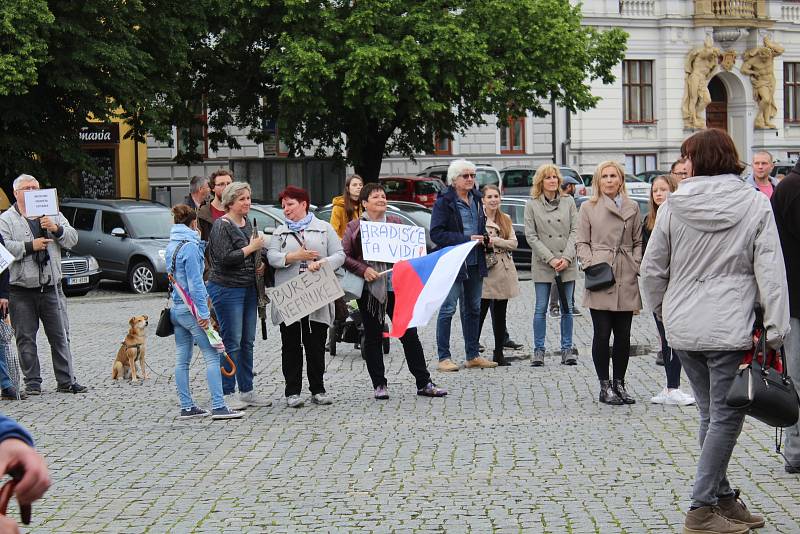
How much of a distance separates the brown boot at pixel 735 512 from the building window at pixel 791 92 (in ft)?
168

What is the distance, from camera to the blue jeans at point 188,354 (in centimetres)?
962

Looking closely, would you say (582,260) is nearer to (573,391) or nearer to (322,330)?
(573,391)

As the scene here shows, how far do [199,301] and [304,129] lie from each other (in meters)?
26.3

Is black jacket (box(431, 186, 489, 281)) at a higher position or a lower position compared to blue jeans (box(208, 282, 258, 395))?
higher

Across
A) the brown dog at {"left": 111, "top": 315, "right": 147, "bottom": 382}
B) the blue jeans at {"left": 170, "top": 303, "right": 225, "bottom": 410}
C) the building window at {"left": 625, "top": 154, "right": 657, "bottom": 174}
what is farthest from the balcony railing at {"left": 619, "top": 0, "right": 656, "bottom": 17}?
the blue jeans at {"left": 170, "top": 303, "right": 225, "bottom": 410}

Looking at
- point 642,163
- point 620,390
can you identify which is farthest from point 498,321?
point 642,163

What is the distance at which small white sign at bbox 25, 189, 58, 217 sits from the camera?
1103 cm

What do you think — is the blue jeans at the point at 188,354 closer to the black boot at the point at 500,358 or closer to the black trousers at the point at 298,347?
the black trousers at the point at 298,347

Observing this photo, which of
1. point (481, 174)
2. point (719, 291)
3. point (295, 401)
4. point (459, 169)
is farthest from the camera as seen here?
point (481, 174)

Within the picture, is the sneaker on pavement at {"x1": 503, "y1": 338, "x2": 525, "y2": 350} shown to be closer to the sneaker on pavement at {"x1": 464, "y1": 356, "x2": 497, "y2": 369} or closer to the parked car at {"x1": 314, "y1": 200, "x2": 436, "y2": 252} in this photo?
the sneaker on pavement at {"x1": 464, "y1": 356, "x2": 497, "y2": 369}

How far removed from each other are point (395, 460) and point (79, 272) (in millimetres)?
14984

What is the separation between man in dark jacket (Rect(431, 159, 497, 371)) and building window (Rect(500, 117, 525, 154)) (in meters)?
38.6

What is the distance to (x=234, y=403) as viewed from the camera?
33.9 ft

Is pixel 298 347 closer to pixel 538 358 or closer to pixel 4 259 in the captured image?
pixel 4 259
